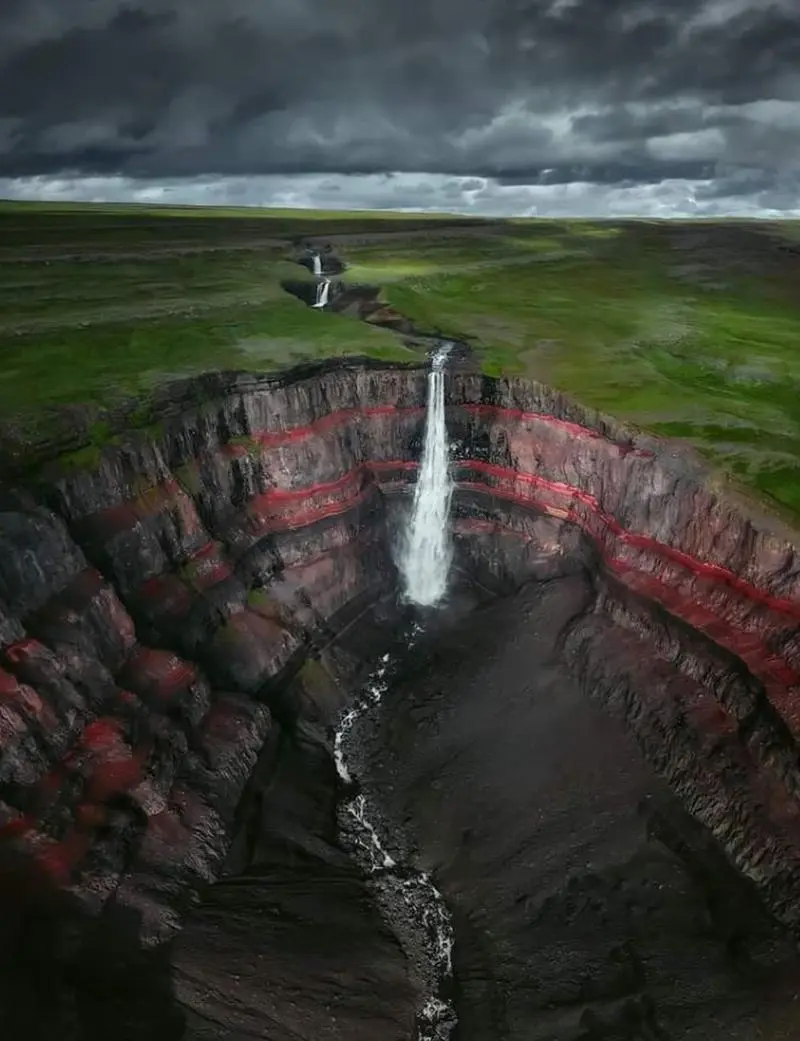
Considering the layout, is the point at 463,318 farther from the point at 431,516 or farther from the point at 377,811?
the point at 377,811

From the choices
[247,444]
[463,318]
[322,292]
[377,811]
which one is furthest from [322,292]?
[377,811]

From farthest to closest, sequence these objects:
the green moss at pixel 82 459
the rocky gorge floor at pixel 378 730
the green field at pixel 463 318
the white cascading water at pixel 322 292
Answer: the white cascading water at pixel 322 292 → the green field at pixel 463 318 → the green moss at pixel 82 459 → the rocky gorge floor at pixel 378 730

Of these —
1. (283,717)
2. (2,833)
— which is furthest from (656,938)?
(2,833)

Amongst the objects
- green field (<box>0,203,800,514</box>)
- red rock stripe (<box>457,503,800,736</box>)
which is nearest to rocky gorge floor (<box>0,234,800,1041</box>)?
red rock stripe (<box>457,503,800,736</box>)

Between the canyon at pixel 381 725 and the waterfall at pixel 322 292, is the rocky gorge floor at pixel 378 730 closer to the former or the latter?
the canyon at pixel 381 725

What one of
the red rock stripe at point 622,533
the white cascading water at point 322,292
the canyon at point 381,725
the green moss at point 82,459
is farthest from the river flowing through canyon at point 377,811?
the white cascading water at point 322,292

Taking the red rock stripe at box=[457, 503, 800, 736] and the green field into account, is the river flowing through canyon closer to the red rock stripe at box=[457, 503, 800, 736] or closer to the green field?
the green field

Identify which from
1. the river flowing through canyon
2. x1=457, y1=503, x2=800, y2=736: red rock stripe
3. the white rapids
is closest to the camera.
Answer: the white rapids
